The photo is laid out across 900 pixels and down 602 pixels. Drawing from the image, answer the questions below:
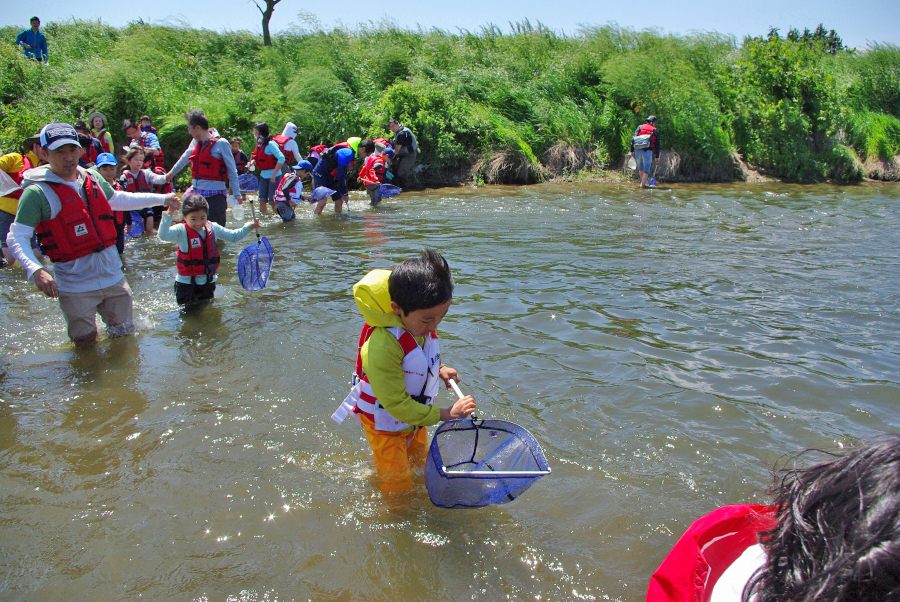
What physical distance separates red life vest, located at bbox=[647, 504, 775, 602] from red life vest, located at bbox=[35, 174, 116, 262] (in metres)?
5.06

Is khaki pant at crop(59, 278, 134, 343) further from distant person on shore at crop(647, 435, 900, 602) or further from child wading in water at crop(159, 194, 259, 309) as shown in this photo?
distant person on shore at crop(647, 435, 900, 602)

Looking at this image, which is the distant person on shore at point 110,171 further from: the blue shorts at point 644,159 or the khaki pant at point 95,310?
the blue shorts at point 644,159

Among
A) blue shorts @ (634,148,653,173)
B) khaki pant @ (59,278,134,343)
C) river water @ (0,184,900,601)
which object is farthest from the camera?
blue shorts @ (634,148,653,173)

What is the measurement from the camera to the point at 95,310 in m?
5.49

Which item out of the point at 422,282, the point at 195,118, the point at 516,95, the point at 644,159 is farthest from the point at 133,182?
the point at 516,95

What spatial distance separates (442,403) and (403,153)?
12.7m

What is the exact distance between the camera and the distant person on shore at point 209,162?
8.37m

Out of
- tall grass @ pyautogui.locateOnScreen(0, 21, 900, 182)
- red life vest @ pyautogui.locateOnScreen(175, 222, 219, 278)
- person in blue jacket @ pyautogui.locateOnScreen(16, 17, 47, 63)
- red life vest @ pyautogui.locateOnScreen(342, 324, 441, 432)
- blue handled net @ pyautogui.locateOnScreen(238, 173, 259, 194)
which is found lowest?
red life vest @ pyautogui.locateOnScreen(342, 324, 441, 432)

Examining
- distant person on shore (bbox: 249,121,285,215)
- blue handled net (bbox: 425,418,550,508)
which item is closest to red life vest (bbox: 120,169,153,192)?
distant person on shore (bbox: 249,121,285,215)

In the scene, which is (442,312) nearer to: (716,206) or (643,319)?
(643,319)

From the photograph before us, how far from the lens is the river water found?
119 inches

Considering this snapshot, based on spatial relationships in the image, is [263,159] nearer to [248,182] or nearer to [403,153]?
[248,182]

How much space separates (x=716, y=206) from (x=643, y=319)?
9.27 m

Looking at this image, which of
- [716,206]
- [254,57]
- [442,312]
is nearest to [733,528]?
[442,312]
